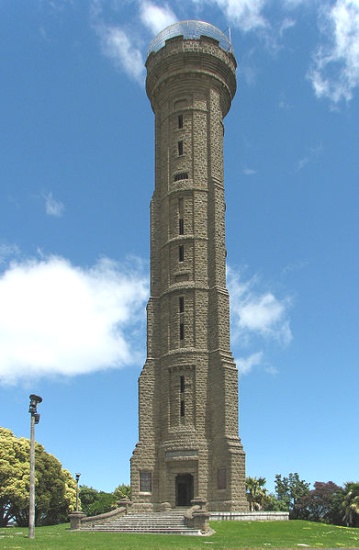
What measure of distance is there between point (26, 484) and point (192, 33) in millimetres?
36430

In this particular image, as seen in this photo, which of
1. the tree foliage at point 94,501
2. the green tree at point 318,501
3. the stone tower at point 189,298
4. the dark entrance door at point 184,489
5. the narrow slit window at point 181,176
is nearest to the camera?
the stone tower at point 189,298

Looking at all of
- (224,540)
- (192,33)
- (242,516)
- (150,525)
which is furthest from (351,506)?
(192,33)

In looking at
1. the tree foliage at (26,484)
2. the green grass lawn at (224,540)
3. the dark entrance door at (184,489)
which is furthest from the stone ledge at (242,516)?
the tree foliage at (26,484)

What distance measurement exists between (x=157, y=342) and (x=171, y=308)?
2674mm

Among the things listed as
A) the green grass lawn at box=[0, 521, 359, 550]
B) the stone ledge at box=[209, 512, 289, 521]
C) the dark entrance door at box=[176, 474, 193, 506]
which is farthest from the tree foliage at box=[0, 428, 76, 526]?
the green grass lawn at box=[0, 521, 359, 550]

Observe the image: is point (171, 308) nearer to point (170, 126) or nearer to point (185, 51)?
point (170, 126)

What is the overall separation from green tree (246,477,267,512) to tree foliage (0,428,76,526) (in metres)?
15.1

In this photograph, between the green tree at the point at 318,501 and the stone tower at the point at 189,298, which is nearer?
the stone tower at the point at 189,298

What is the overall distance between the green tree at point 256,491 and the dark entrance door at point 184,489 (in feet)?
44.3

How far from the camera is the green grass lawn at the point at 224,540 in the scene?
23.3 m

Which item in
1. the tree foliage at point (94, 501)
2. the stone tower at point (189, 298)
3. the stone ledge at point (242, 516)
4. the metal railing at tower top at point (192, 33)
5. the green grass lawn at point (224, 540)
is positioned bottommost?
the tree foliage at point (94, 501)

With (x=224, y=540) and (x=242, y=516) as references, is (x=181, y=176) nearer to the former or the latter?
(x=242, y=516)

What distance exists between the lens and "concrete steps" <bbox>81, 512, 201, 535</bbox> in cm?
3142

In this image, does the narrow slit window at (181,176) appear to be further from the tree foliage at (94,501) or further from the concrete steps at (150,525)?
the tree foliage at (94,501)
